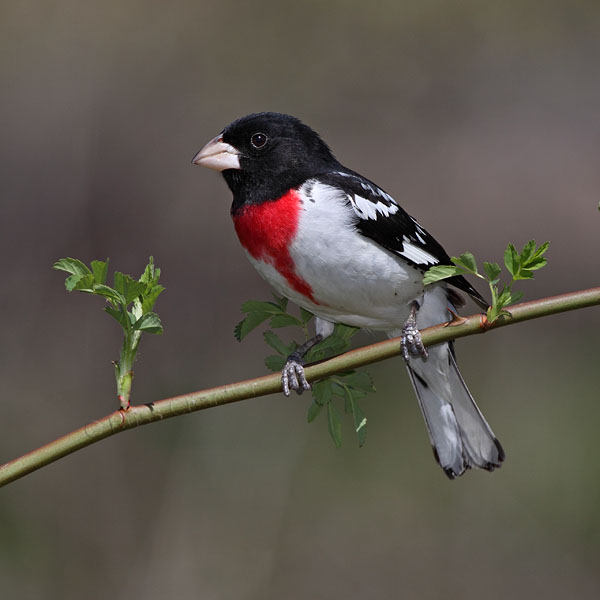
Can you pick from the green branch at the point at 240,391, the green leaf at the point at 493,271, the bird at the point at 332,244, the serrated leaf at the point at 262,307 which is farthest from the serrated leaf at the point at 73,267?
the bird at the point at 332,244

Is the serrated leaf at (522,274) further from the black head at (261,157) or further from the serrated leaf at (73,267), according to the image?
the black head at (261,157)

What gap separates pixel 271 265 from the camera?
254cm

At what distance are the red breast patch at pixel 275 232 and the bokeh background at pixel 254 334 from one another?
2368 mm

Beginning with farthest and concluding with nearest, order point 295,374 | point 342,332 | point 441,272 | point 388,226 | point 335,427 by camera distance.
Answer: point 388,226 → point 295,374 → point 342,332 → point 335,427 → point 441,272

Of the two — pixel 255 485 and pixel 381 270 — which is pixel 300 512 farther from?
pixel 381 270

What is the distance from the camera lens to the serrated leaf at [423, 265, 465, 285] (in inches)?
65.2

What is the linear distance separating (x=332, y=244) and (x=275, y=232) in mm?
164

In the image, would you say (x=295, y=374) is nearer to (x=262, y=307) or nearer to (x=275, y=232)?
(x=262, y=307)

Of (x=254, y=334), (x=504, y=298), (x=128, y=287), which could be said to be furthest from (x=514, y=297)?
(x=254, y=334)

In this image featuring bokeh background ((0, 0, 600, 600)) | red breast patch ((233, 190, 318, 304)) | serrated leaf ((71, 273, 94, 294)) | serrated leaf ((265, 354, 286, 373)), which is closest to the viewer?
serrated leaf ((71, 273, 94, 294))

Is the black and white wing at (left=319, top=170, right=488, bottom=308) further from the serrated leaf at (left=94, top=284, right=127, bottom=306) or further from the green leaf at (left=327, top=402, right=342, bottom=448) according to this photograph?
the serrated leaf at (left=94, top=284, right=127, bottom=306)

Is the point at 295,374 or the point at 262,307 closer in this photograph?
the point at 262,307

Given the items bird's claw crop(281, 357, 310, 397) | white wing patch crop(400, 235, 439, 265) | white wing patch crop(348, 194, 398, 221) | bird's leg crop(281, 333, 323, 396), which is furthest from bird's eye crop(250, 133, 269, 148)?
bird's claw crop(281, 357, 310, 397)

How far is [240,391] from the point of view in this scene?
1.58m
